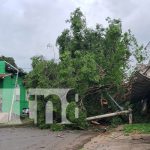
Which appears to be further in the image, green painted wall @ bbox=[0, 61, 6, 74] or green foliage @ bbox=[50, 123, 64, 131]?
green painted wall @ bbox=[0, 61, 6, 74]

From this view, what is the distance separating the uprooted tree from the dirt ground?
5.32 meters

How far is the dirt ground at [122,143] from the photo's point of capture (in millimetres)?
14219

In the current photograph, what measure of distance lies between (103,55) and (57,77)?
10.1ft

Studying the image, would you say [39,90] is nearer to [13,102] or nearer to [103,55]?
[103,55]

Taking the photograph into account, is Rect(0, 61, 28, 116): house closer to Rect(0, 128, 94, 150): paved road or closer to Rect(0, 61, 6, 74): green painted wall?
Rect(0, 61, 6, 74): green painted wall

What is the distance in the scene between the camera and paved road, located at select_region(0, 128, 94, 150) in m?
15.7

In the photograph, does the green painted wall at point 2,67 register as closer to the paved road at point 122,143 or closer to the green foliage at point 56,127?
the green foliage at point 56,127

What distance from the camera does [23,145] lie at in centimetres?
1619

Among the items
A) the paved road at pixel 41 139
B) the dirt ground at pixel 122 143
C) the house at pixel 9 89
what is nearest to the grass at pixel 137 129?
the dirt ground at pixel 122 143

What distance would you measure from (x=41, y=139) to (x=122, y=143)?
4160mm

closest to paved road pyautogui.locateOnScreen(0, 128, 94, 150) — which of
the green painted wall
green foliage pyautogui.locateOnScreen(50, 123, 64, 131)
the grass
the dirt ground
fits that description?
green foliage pyautogui.locateOnScreen(50, 123, 64, 131)

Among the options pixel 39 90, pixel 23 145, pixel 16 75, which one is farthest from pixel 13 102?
pixel 23 145

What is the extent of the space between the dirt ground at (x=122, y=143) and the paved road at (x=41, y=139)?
0.80m

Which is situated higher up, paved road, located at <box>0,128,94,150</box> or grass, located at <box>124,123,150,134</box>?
grass, located at <box>124,123,150,134</box>
